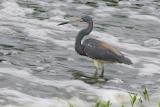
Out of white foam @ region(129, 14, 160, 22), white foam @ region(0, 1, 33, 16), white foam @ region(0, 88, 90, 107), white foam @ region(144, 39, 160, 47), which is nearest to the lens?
white foam @ region(0, 88, 90, 107)

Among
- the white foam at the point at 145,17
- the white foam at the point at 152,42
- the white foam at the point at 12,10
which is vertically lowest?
the white foam at the point at 145,17

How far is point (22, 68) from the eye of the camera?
1203cm

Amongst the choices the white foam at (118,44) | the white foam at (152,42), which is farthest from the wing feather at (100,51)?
the white foam at (152,42)

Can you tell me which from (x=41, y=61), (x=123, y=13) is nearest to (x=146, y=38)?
(x=123, y=13)

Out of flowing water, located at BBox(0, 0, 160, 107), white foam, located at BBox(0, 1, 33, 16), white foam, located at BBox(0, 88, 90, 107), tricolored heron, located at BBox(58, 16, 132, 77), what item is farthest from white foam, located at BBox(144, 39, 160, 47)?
white foam, located at BBox(0, 88, 90, 107)

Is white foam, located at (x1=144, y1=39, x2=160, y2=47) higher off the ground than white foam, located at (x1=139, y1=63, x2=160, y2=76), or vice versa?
white foam, located at (x1=139, y1=63, x2=160, y2=76)

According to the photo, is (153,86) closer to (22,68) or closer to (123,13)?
(22,68)

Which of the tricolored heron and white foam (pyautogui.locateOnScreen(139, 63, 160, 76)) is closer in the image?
the tricolored heron

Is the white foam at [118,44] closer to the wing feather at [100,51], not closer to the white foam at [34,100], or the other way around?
the wing feather at [100,51]

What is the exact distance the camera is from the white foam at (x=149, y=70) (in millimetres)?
12656

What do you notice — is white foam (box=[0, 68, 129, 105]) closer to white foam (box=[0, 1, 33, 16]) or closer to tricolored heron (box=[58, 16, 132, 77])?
tricolored heron (box=[58, 16, 132, 77])

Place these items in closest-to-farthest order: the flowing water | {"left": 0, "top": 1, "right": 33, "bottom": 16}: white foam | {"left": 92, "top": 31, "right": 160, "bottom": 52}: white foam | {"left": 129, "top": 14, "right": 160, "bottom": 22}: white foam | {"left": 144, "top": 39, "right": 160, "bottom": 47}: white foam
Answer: the flowing water → {"left": 92, "top": 31, "right": 160, "bottom": 52}: white foam → {"left": 144, "top": 39, "right": 160, "bottom": 47}: white foam → {"left": 0, "top": 1, "right": 33, "bottom": 16}: white foam → {"left": 129, "top": 14, "right": 160, "bottom": 22}: white foam

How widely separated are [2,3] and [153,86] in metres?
8.22

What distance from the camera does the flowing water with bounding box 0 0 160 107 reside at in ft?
34.7
